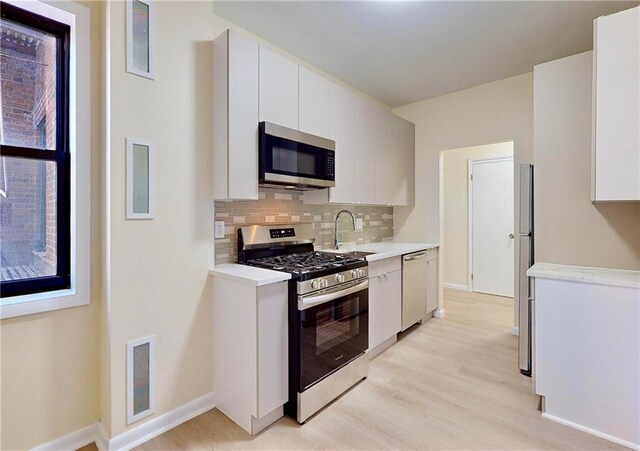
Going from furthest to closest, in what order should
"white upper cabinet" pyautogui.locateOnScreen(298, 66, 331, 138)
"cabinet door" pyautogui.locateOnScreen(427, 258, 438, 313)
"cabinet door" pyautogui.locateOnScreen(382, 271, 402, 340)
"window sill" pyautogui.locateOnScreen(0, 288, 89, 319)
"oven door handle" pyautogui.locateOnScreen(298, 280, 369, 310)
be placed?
1. "cabinet door" pyautogui.locateOnScreen(427, 258, 438, 313)
2. "cabinet door" pyautogui.locateOnScreen(382, 271, 402, 340)
3. "white upper cabinet" pyautogui.locateOnScreen(298, 66, 331, 138)
4. "oven door handle" pyautogui.locateOnScreen(298, 280, 369, 310)
5. "window sill" pyautogui.locateOnScreen(0, 288, 89, 319)

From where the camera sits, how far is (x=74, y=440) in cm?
174

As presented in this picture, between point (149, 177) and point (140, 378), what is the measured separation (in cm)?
116

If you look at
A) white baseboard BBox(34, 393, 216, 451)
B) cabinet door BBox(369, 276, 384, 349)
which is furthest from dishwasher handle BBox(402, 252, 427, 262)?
white baseboard BBox(34, 393, 216, 451)

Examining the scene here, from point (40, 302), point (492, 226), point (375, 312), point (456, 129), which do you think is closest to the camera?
point (40, 302)

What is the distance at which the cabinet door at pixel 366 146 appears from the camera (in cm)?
312

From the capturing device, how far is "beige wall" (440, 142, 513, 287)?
5156mm

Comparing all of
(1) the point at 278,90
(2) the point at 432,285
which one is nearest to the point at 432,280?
(2) the point at 432,285

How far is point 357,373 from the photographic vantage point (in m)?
2.38

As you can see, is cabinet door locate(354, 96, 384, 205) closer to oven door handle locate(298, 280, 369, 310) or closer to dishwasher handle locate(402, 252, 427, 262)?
dishwasher handle locate(402, 252, 427, 262)

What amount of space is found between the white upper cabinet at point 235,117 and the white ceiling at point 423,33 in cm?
48

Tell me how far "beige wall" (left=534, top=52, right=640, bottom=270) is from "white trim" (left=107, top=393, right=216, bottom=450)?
2.59 m

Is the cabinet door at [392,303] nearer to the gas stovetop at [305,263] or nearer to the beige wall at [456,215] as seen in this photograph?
the gas stovetop at [305,263]

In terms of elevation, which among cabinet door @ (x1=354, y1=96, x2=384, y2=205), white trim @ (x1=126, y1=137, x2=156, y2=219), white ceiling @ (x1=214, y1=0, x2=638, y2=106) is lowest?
white trim @ (x1=126, y1=137, x2=156, y2=219)

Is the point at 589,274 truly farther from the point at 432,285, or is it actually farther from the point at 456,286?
the point at 456,286
